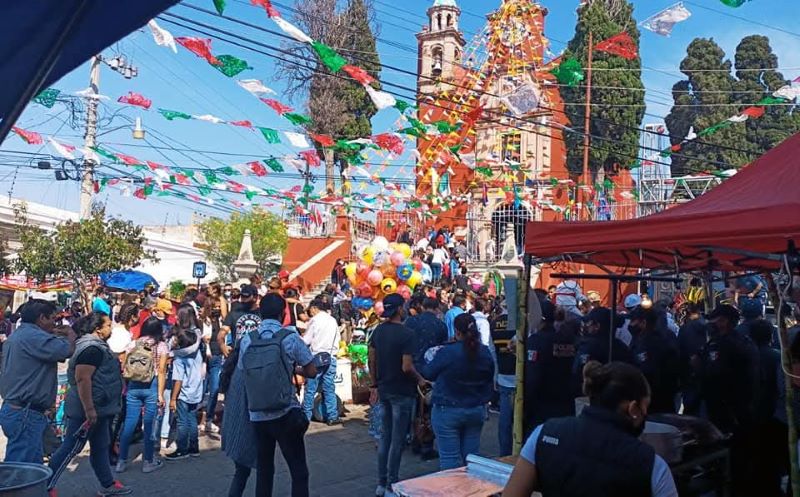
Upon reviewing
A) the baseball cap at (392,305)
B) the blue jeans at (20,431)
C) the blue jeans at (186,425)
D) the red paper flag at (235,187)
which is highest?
the red paper flag at (235,187)

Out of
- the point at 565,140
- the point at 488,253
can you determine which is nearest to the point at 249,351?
the point at 488,253

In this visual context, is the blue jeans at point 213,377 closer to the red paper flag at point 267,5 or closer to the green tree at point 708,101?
the red paper flag at point 267,5

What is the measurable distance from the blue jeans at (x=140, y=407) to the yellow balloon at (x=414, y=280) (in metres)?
6.85

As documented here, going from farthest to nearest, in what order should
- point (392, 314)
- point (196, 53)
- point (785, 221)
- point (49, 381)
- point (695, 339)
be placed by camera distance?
point (196, 53)
point (695, 339)
point (392, 314)
point (49, 381)
point (785, 221)

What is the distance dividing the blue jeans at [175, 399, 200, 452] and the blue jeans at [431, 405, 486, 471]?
3.25 m

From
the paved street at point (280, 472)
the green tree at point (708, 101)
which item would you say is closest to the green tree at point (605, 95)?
the green tree at point (708, 101)

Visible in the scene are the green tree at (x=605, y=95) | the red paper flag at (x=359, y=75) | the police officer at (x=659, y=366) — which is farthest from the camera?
the green tree at (x=605, y=95)

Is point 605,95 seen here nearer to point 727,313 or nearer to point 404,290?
point 404,290

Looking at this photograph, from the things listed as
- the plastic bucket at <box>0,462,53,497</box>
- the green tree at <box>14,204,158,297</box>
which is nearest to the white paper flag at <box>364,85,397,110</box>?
the plastic bucket at <box>0,462,53,497</box>

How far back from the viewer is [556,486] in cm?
267

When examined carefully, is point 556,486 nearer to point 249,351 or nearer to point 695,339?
point 249,351

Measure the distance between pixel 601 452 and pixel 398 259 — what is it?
10710 millimetres

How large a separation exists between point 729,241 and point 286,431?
3521 millimetres

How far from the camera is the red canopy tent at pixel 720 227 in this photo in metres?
3.98
